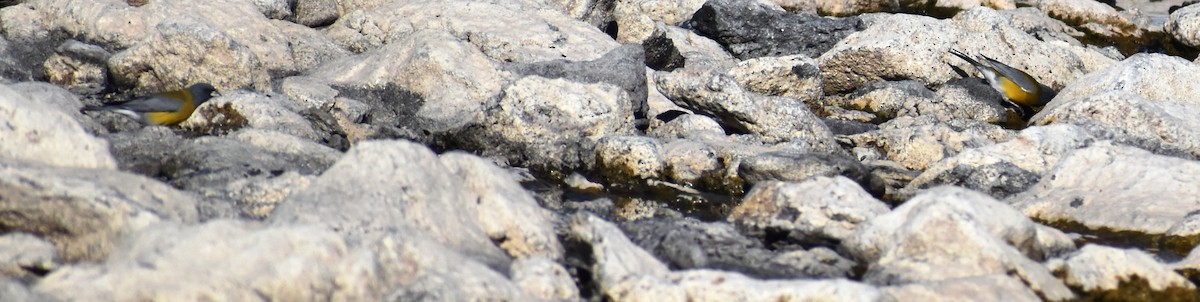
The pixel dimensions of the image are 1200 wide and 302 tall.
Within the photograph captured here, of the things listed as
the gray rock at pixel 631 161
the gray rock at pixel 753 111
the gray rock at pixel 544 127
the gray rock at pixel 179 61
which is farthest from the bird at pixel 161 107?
the gray rock at pixel 753 111

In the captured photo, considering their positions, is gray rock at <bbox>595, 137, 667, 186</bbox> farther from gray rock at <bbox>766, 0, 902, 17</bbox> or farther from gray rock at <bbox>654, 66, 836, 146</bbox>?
gray rock at <bbox>766, 0, 902, 17</bbox>

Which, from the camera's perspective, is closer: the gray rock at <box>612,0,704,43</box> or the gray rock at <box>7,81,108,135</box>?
the gray rock at <box>7,81,108,135</box>

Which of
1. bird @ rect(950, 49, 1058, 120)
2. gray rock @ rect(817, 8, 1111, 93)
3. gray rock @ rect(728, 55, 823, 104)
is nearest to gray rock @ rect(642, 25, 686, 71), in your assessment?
gray rock @ rect(728, 55, 823, 104)

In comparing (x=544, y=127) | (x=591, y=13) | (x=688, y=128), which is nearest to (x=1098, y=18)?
(x=591, y=13)

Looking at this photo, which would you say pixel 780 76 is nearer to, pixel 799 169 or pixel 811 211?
pixel 799 169

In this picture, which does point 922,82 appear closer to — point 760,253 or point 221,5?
point 760,253

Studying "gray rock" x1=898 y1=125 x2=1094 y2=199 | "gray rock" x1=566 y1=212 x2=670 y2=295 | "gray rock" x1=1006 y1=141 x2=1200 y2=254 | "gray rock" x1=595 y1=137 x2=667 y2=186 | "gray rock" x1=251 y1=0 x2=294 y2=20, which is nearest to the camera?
"gray rock" x1=566 y1=212 x2=670 y2=295

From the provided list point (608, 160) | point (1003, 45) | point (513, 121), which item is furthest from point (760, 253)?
point (1003, 45)

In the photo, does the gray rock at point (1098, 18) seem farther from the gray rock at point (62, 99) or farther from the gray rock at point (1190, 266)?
the gray rock at point (62, 99)
